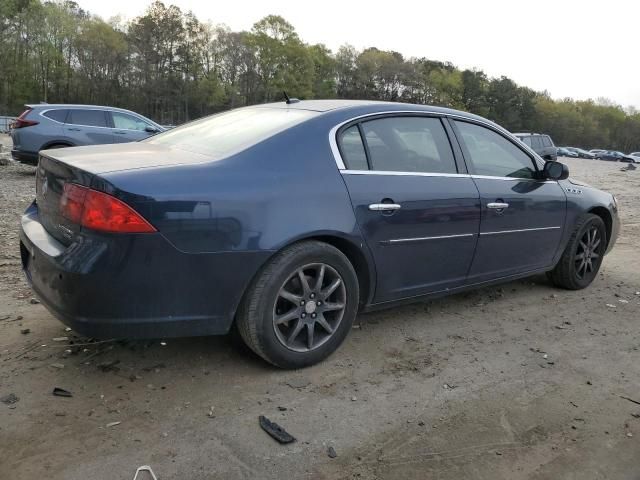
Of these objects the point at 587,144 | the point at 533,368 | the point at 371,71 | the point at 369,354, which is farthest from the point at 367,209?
the point at 587,144

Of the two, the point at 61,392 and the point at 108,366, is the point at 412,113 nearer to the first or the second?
the point at 108,366

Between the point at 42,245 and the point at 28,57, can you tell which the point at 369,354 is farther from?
the point at 28,57

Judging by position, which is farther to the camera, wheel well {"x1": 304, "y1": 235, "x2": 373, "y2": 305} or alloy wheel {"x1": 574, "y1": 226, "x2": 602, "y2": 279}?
alloy wheel {"x1": 574, "y1": 226, "x2": 602, "y2": 279}

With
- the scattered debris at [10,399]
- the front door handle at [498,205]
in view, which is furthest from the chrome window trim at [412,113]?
the scattered debris at [10,399]

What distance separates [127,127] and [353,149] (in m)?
10.2

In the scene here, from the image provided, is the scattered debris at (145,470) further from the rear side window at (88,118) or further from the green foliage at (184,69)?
the green foliage at (184,69)

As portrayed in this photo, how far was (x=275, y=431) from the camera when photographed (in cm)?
255

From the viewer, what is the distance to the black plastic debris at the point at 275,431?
8.19ft

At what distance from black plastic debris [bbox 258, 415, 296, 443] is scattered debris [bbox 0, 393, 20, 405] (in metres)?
1.22

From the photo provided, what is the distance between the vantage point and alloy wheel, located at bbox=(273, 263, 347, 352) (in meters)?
3.04

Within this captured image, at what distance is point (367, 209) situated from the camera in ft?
10.7

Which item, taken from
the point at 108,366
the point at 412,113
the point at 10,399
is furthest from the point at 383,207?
the point at 10,399

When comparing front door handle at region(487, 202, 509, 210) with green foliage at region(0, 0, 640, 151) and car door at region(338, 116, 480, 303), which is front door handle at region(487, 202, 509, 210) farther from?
green foliage at region(0, 0, 640, 151)

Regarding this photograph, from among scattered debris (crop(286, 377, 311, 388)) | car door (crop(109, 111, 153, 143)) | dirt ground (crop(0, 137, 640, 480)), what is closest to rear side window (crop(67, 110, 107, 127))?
car door (crop(109, 111, 153, 143))
